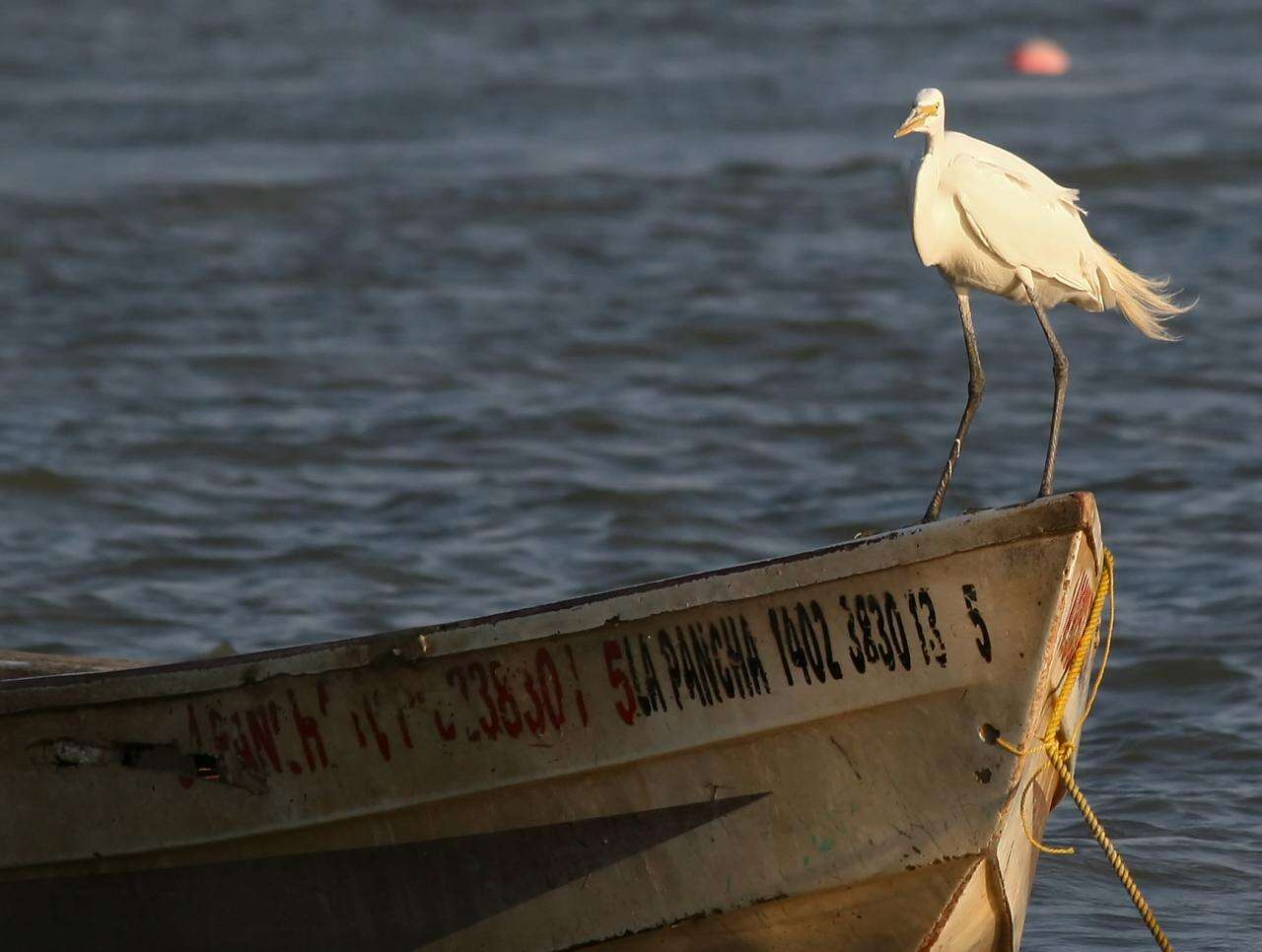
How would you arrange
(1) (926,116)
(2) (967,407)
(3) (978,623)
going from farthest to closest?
(2) (967,407)
(1) (926,116)
(3) (978,623)

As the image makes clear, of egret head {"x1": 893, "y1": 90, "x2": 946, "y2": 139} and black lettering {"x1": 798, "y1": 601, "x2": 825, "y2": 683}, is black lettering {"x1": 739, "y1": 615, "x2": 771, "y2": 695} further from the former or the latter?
egret head {"x1": 893, "y1": 90, "x2": 946, "y2": 139}

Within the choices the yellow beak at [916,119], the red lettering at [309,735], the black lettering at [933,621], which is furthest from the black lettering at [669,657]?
the yellow beak at [916,119]

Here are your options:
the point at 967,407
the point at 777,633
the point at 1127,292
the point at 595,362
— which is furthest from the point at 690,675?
the point at 595,362

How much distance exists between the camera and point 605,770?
432cm

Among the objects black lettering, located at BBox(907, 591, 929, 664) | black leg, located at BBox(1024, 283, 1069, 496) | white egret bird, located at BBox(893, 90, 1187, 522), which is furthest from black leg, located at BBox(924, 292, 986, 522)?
black lettering, located at BBox(907, 591, 929, 664)

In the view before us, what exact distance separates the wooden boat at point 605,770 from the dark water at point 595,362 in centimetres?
136

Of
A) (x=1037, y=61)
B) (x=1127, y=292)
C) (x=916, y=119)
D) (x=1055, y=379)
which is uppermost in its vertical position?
(x=1037, y=61)

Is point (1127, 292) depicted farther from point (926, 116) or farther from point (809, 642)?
point (809, 642)

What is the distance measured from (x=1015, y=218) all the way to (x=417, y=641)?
72.1 inches

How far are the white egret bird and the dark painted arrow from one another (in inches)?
44.5

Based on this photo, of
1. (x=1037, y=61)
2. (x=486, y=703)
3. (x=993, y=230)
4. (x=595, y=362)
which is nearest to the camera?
(x=486, y=703)

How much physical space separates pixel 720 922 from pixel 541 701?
0.64 m

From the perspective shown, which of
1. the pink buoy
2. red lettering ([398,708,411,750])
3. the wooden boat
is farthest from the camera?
the pink buoy

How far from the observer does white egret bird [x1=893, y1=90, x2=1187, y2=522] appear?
195 inches
